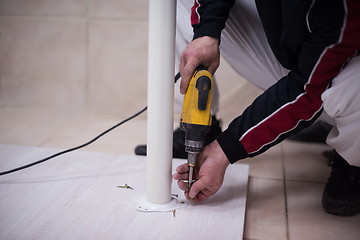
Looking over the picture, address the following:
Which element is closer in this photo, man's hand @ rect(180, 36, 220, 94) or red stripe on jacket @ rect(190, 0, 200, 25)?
man's hand @ rect(180, 36, 220, 94)

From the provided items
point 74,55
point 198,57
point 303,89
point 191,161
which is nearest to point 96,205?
point 191,161

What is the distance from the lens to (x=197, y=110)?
790 millimetres

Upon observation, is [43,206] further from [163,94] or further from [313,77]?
[313,77]

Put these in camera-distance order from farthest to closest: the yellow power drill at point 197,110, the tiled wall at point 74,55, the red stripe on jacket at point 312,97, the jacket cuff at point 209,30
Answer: the tiled wall at point 74,55
the jacket cuff at point 209,30
the yellow power drill at point 197,110
the red stripe on jacket at point 312,97

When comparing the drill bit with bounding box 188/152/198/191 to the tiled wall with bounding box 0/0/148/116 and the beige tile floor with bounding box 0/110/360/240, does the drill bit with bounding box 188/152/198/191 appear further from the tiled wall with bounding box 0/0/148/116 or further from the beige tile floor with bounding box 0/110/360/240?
the tiled wall with bounding box 0/0/148/116

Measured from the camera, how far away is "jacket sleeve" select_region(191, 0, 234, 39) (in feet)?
2.95

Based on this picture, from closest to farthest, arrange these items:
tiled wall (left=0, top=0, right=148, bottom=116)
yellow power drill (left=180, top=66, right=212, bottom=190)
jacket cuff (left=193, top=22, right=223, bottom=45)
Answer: yellow power drill (left=180, top=66, right=212, bottom=190) < jacket cuff (left=193, top=22, right=223, bottom=45) < tiled wall (left=0, top=0, right=148, bottom=116)

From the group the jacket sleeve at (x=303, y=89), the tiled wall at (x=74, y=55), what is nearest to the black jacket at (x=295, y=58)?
the jacket sleeve at (x=303, y=89)

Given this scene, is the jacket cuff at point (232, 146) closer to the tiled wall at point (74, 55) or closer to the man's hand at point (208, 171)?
the man's hand at point (208, 171)

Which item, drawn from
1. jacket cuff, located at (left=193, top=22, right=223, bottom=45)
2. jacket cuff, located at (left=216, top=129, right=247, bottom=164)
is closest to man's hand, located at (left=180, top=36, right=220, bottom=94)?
jacket cuff, located at (left=193, top=22, right=223, bottom=45)

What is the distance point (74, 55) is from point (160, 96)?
38.6 inches

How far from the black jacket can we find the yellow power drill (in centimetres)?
6

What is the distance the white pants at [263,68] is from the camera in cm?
77

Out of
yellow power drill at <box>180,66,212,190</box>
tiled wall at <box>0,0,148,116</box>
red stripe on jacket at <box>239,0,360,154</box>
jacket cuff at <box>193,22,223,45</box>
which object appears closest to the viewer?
red stripe on jacket at <box>239,0,360,154</box>
